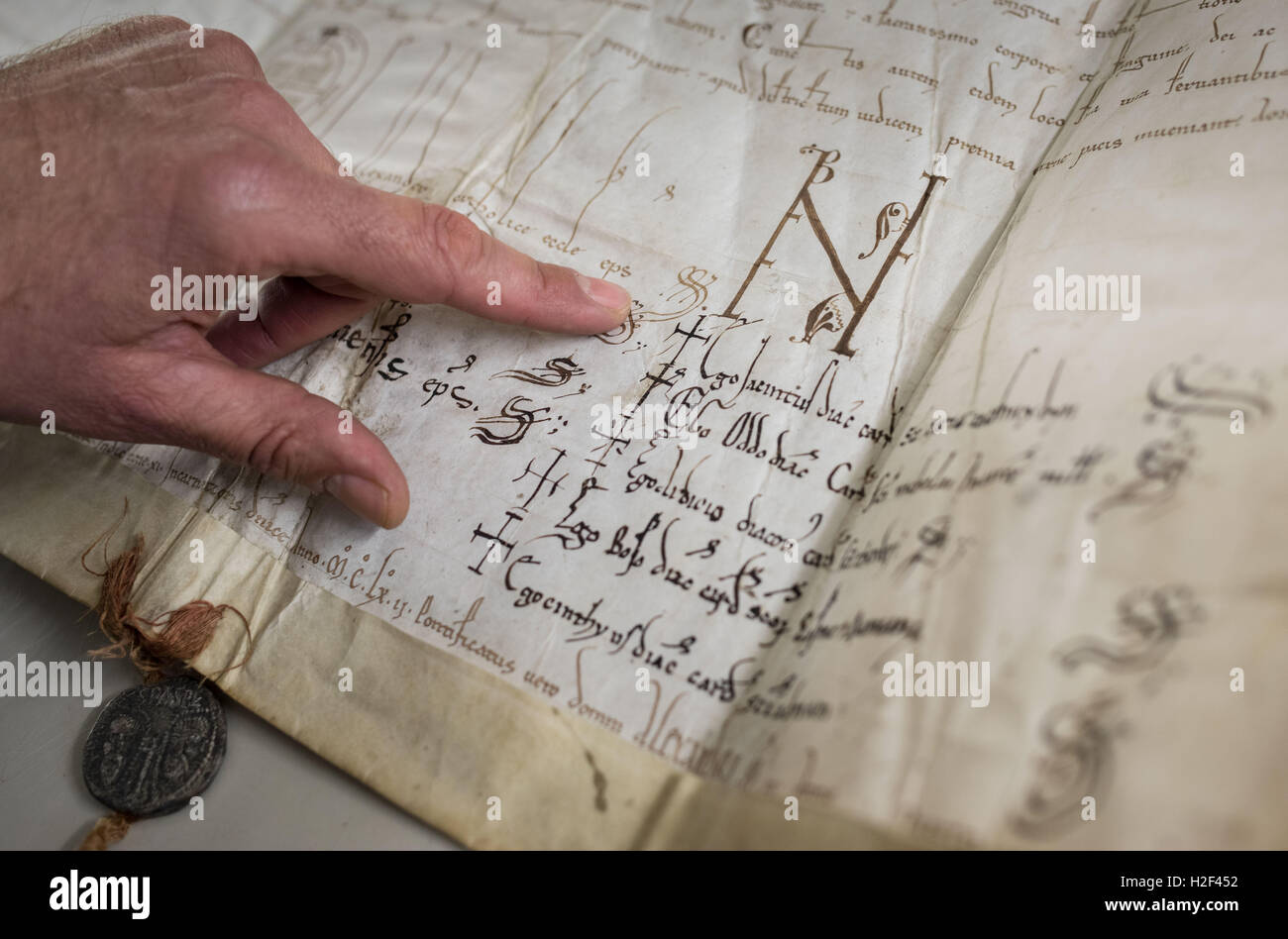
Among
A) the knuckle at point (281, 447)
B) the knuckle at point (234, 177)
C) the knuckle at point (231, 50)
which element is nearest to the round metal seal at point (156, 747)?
the knuckle at point (281, 447)

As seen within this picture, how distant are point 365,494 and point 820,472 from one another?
1.26 ft

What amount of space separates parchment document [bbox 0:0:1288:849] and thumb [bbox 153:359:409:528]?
4 cm

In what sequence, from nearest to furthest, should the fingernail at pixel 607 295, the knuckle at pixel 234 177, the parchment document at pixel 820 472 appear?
the parchment document at pixel 820 472 → the knuckle at pixel 234 177 → the fingernail at pixel 607 295

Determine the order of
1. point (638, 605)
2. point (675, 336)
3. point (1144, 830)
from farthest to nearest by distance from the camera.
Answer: point (675, 336)
point (638, 605)
point (1144, 830)

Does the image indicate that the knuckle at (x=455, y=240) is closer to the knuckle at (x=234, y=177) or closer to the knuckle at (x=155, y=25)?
the knuckle at (x=234, y=177)

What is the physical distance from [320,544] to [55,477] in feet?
1.06

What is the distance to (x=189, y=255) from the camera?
690mm

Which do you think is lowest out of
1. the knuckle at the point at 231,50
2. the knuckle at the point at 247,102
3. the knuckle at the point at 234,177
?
the knuckle at the point at 234,177

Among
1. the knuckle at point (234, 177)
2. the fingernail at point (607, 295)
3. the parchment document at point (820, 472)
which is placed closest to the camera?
the parchment document at point (820, 472)

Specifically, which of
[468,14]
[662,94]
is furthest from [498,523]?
[468,14]

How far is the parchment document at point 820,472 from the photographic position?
53cm
